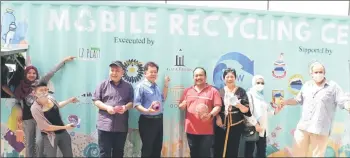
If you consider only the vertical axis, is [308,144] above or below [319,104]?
A: below

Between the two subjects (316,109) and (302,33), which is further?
(302,33)

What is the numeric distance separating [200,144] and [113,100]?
1.17m

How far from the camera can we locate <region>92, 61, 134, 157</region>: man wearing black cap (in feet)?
15.1

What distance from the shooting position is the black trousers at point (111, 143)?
464 cm

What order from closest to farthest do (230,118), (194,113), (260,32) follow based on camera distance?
(194,113)
(230,118)
(260,32)

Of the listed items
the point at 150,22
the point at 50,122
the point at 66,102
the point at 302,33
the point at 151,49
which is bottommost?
the point at 50,122

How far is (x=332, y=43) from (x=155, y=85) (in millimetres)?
2307

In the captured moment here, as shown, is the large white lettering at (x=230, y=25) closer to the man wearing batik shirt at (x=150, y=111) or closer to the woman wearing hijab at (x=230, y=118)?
the woman wearing hijab at (x=230, y=118)

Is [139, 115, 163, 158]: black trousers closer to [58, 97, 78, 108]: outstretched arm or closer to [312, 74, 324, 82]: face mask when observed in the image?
[58, 97, 78, 108]: outstretched arm

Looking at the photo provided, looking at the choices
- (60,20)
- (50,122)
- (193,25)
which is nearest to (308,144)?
(193,25)

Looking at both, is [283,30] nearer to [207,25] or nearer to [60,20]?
[207,25]

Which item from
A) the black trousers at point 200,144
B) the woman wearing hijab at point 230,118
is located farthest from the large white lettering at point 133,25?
the black trousers at point 200,144

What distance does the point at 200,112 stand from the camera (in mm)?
4672

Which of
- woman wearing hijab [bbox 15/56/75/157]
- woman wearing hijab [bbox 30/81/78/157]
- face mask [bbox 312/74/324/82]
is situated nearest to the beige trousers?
face mask [bbox 312/74/324/82]
